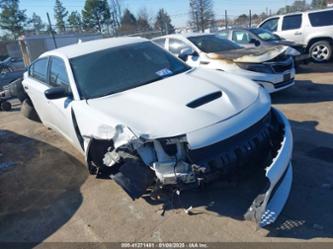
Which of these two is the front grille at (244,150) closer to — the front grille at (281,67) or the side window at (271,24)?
the front grille at (281,67)

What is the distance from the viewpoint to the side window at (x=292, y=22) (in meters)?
11.0

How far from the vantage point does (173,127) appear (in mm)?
2936

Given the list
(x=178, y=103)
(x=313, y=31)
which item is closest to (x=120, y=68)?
(x=178, y=103)

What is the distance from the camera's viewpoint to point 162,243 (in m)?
2.96

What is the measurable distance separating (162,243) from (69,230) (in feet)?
3.39

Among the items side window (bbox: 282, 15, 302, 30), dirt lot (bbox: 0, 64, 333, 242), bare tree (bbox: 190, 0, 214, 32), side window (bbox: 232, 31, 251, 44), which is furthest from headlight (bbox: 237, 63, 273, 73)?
bare tree (bbox: 190, 0, 214, 32)

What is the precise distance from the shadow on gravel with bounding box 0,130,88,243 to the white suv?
29.2ft

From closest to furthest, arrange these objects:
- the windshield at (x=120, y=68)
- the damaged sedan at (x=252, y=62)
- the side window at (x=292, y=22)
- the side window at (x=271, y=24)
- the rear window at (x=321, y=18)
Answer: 1. the windshield at (x=120, y=68)
2. the damaged sedan at (x=252, y=62)
3. the rear window at (x=321, y=18)
4. the side window at (x=292, y=22)
5. the side window at (x=271, y=24)

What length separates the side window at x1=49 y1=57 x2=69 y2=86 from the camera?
172 inches

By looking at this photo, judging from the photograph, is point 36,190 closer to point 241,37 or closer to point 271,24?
point 241,37

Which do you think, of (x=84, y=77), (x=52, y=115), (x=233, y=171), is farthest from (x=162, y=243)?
(x=52, y=115)

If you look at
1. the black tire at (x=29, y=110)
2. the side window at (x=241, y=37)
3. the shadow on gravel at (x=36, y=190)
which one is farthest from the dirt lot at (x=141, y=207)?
the side window at (x=241, y=37)

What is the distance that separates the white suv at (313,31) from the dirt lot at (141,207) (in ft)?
20.0

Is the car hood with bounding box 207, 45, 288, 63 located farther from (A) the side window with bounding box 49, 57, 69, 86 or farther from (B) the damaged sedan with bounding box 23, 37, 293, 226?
(A) the side window with bounding box 49, 57, 69, 86
